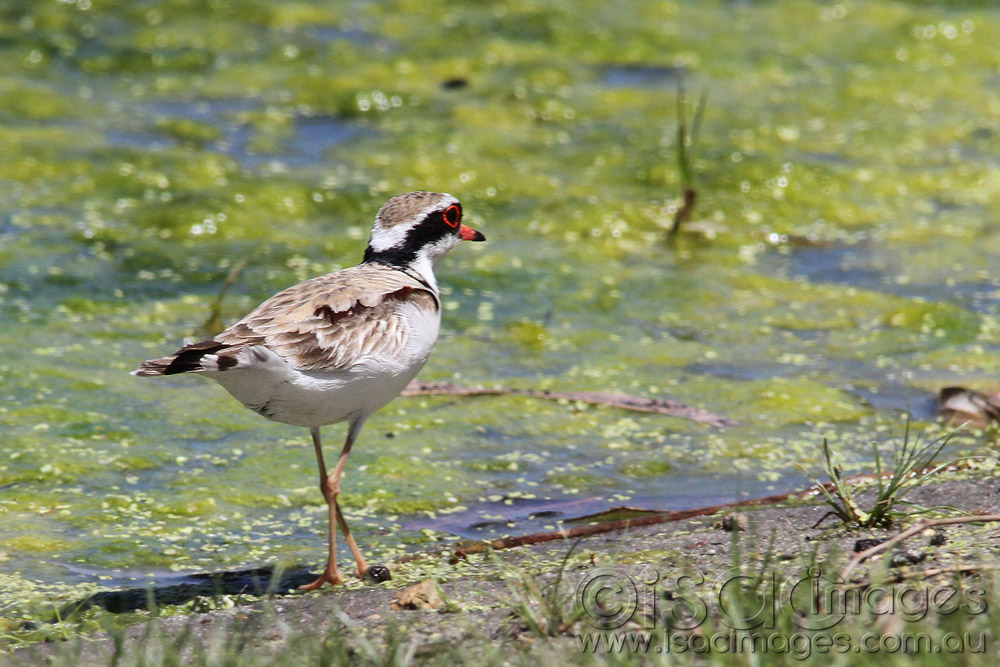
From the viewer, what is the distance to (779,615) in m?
2.87

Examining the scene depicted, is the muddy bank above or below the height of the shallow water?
below

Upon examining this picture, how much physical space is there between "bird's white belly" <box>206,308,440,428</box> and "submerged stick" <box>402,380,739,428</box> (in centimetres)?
163

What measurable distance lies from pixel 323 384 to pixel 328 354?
0.33 ft

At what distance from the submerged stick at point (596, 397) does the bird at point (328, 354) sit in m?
1.39

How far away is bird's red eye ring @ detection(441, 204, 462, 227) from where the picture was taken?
15.5 ft

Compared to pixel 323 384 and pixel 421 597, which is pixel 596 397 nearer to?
pixel 323 384


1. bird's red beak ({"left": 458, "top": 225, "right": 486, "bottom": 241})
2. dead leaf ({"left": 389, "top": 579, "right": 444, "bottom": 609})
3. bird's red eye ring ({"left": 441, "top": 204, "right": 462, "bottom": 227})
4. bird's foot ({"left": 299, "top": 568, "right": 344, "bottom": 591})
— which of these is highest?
bird's red eye ring ({"left": 441, "top": 204, "right": 462, "bottom": 227})

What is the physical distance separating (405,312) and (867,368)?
3.00 metres

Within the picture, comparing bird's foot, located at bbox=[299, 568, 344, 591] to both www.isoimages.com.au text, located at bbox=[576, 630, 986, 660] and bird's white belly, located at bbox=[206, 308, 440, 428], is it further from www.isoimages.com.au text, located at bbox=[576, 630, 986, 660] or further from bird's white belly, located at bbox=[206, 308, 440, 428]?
www.isoimages.com.au text, located at bbox=[576, 630, 986, 660]

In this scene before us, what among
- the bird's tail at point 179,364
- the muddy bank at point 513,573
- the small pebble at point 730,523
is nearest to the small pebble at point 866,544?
the muddy bank at point 513,573

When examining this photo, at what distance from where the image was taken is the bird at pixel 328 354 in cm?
367

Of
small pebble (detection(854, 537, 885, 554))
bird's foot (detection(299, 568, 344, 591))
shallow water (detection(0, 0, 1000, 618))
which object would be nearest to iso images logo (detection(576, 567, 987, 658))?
small pebble (detection(854, 537, 885, 554))

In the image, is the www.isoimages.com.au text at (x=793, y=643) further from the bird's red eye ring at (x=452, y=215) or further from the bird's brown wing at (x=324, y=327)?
the bird's red eye ring at (x=452, y=215)

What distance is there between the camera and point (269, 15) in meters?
11.1
